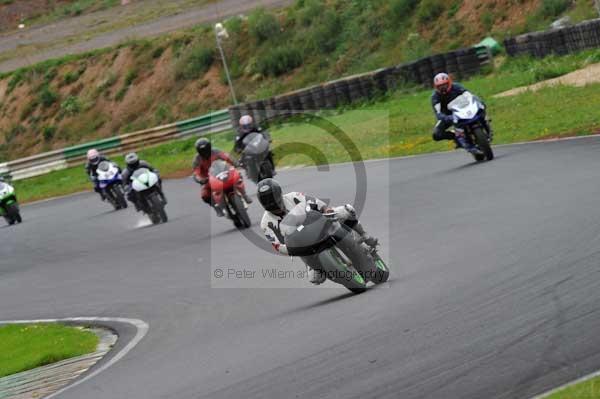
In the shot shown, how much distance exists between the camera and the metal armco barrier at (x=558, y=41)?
30578 mm

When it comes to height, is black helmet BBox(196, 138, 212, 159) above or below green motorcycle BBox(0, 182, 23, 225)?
above

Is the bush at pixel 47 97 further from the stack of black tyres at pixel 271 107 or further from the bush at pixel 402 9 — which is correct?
the stack of black tyres at pixel 271 107

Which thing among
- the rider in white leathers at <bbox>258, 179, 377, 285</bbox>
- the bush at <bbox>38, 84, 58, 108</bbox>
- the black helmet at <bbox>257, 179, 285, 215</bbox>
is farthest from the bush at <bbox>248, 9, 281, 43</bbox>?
the black helmet at <bbox>257, 179, 285, 215</bbox>

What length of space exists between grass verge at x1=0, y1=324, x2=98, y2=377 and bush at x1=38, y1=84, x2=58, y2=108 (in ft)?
138

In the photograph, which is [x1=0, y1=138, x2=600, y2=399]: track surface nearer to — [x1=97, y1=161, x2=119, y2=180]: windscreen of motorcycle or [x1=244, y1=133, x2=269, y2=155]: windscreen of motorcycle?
[x1=244, y1=133, x2=269, y2=155]: windscreen of motorcycle

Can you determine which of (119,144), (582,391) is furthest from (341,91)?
(582,391)

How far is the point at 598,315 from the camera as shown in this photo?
8.16 m

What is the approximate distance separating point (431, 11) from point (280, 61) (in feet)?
24.9

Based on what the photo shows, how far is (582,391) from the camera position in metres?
6.70

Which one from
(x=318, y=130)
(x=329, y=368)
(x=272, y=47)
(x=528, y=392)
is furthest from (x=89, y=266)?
(x=272, y=47)

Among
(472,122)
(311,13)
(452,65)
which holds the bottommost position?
(452,65)

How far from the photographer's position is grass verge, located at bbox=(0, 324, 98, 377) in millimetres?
12969

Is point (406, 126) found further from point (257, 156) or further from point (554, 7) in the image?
point (554, 7)

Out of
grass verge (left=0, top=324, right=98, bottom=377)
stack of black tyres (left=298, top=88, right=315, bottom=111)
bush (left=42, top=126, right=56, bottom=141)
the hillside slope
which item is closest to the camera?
grass verge (left=0, top=324, right=98, bottom=377)
